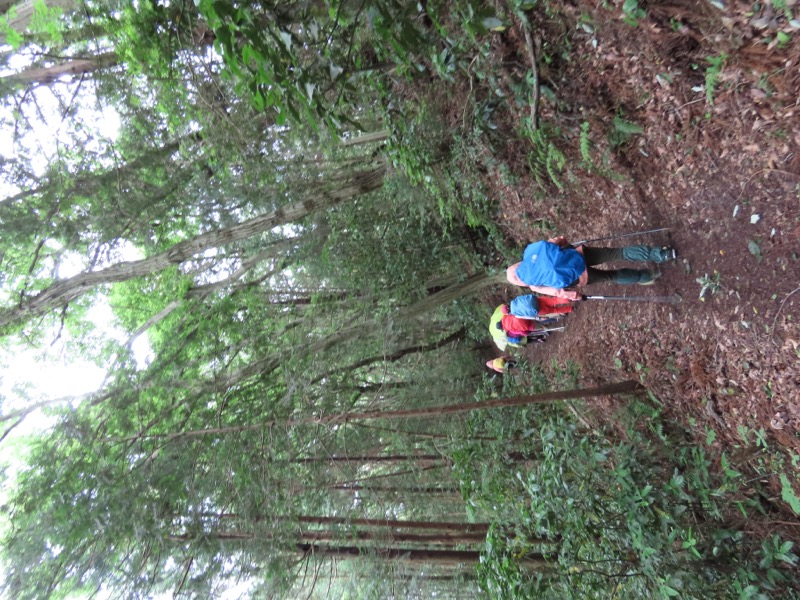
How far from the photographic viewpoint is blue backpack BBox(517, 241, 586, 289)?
16.7 feet

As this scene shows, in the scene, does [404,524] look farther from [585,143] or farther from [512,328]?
[585,143]

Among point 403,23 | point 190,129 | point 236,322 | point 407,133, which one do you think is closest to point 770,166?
point 403,23

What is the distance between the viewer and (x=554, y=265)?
5082 mm

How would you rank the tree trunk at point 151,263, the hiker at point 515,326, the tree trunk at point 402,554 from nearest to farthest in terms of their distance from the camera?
1. the tree trunk at point 151,263
2. the tree trunk at point 402,554
3. the hiker at point 515,326

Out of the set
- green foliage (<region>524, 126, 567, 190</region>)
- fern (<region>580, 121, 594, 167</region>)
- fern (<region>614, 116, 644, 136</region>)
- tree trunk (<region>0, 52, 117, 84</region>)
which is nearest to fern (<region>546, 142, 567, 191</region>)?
green foliage (<region>524, 126, 567, 190</region>)

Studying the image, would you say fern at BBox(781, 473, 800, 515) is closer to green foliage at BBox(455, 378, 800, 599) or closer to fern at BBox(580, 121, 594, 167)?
green foliage at BBox(455, 378, 800, 599)

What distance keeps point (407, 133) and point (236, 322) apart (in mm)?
4976

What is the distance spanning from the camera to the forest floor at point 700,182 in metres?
3.68

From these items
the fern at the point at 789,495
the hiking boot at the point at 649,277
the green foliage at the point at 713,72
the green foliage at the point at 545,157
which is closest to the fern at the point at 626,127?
the green foliage at the point at 545,157

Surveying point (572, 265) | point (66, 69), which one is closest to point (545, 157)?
point (572, 265)

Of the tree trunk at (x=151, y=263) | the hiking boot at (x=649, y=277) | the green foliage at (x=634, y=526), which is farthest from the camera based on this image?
the tree trunk at (x=151, y=263)

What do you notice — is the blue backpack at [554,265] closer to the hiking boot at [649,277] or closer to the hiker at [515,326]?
the hiking boot at [649,277]

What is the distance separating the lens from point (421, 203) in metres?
8.20

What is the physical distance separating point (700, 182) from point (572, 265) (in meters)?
1.36
